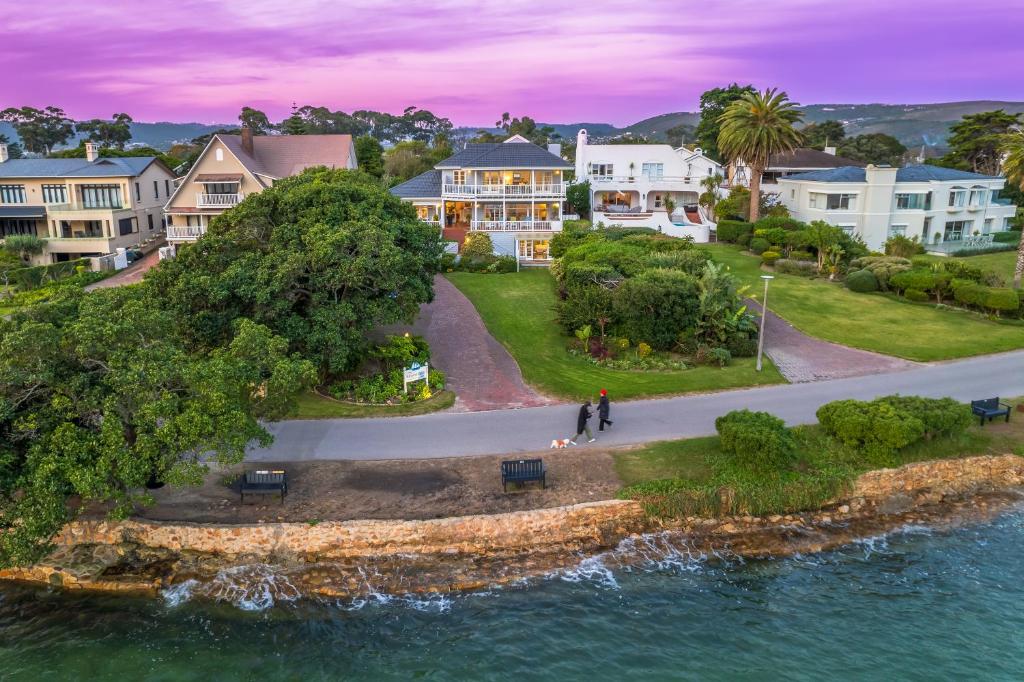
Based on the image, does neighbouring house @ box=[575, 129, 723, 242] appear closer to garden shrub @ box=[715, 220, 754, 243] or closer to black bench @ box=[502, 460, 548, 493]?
garden shrub @ box=[715, 220, 754, 243]

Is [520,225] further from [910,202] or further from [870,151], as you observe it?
[870,151]

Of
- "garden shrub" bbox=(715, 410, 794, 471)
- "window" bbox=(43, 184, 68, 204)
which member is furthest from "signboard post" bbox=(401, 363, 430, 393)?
"window" bbox=(43, 184, 68, 204)

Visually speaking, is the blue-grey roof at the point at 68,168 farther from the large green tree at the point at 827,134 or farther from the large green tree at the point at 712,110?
the large green tree at the point at 827,134

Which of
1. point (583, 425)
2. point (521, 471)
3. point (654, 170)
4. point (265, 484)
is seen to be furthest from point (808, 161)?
point (265, 484)

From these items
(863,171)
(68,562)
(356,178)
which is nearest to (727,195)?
(863,171)

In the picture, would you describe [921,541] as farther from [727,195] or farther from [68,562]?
[727,195]

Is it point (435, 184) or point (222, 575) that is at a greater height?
point (435, 184)
